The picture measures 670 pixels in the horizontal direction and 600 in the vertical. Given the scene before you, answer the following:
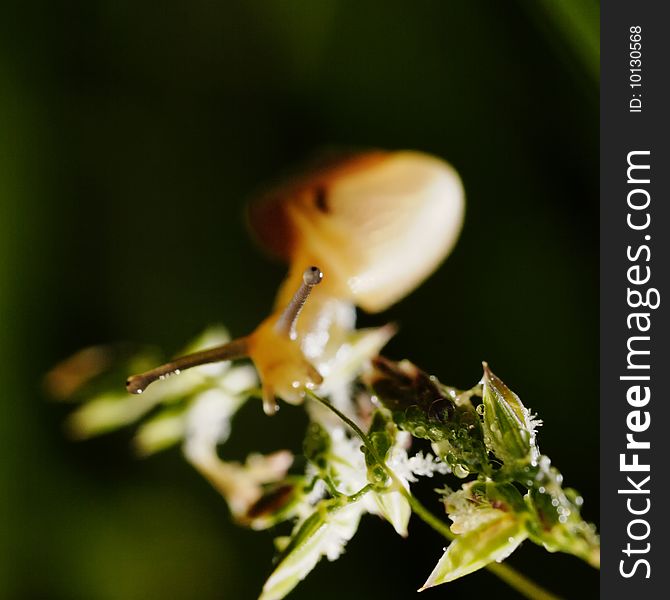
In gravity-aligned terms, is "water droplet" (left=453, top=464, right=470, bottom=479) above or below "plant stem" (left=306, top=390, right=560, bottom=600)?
above

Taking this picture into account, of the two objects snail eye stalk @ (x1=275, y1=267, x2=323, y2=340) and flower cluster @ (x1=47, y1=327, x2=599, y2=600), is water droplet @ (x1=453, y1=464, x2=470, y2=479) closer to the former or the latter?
flower cluster @ (x1=47, y1=327, x2=599, y2=600)

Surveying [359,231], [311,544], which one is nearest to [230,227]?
[359,231]

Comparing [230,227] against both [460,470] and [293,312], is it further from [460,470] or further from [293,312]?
[460,470]

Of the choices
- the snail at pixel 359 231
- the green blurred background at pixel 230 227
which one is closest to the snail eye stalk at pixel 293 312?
the snail at pixel 359 231

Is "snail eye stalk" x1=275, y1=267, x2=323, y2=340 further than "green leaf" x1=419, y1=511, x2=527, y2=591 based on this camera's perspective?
Yes

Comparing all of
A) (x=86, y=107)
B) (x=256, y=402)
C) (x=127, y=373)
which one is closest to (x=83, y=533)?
(x=256, y=402)

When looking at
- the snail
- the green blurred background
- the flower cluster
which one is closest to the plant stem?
the flower cluster
